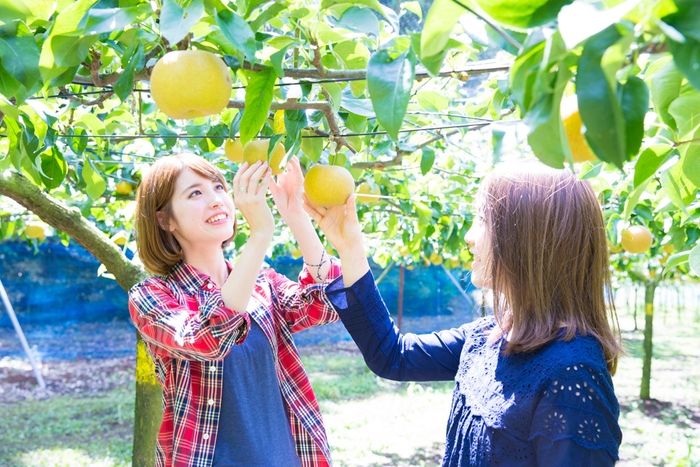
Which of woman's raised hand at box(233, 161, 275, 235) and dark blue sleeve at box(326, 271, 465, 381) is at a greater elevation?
woman's raised hand at box(233, 161, 275, 235)

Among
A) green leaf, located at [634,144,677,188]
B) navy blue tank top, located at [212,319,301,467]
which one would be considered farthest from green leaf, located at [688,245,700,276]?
navy blue tank top, located at [212,319,301,467]

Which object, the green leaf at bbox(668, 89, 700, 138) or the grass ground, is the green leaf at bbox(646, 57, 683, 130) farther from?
the grass ground

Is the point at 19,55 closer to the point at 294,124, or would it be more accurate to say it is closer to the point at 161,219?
the point at 294,124

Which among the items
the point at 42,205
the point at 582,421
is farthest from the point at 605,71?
the point at 42,205

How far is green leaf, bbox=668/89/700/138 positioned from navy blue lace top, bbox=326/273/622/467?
1.30ft

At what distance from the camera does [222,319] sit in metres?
1.33

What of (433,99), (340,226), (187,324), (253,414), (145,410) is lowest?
(145,410)

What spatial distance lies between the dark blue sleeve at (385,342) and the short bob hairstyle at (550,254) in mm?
278

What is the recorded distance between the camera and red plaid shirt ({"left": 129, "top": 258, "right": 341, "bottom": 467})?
4.45 feet

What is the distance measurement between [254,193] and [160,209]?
0.46 metres

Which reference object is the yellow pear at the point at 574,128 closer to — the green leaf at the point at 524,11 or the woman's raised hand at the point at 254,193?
the green leaf at the point at 524,11

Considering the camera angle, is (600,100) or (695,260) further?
(695,260)

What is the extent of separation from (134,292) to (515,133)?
111 centimetres

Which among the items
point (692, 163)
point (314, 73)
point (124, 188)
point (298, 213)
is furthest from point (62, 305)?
point (692, 163)
